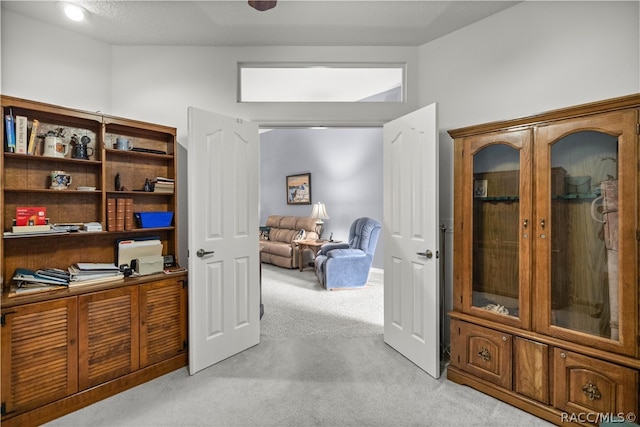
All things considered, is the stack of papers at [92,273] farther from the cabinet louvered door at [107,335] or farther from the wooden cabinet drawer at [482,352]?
the wooden cabinet drawer at [482,352]

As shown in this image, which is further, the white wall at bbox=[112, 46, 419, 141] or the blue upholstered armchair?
the blue upholstered armchair

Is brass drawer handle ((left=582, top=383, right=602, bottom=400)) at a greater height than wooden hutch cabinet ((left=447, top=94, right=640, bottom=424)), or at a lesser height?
lesser

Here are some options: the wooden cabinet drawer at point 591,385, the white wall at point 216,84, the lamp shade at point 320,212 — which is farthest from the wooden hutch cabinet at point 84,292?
the lamp shade at point 320,212

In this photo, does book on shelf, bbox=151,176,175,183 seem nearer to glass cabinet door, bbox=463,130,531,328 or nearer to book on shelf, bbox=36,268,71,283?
book on shelf, bbox=36,268,71,283

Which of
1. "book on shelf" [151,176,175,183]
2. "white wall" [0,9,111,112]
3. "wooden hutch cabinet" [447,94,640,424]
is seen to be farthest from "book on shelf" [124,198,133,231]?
"wooden hutch cabinet" [447,94,640,424]

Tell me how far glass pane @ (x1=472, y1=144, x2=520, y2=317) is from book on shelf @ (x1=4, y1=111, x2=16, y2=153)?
3079 mm

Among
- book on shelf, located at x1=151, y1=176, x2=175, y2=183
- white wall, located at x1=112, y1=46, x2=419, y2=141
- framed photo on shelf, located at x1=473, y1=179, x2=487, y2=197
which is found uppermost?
white wall, located at x1=112, y1=46, x2=419, y2=141

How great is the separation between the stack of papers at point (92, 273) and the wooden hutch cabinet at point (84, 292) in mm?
89

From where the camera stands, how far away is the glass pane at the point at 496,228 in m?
2.17

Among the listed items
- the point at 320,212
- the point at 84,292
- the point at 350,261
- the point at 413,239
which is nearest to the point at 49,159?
the point at 84,292

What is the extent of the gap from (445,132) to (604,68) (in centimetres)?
108

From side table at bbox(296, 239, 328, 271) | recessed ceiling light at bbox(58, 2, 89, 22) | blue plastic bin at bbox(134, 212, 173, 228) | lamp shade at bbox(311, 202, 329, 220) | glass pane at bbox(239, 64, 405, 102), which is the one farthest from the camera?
lamp shade at bbox(311, 202, 329, 220)

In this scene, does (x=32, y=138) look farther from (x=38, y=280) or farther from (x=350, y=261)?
(x=350, y=261)

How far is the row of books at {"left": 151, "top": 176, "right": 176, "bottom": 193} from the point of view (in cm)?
263
